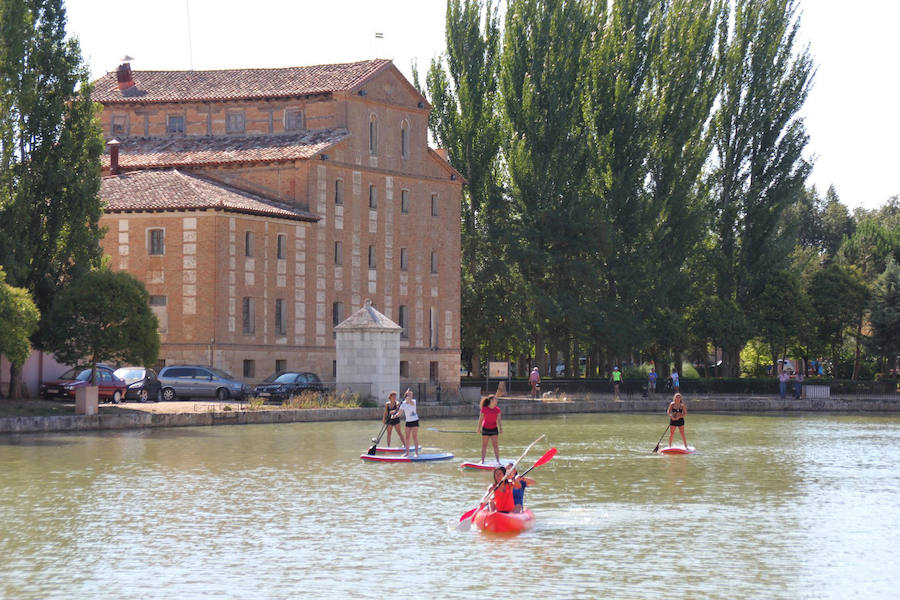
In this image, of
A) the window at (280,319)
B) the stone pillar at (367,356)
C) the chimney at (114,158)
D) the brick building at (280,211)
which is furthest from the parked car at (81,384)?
the chimney at (114,158)

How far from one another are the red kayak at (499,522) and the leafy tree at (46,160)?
92.0 ft

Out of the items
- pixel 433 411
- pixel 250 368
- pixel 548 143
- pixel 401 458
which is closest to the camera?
pixel 401 458

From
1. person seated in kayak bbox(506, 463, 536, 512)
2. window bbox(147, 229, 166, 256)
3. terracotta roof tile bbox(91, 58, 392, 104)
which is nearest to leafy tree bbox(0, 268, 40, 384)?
window bbox(147, 229, 166, 256)

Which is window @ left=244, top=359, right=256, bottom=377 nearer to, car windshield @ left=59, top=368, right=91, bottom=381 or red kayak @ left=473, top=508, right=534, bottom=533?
car windshield @ left=59, top=368, right=91, bottom=381

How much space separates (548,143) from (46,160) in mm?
32963

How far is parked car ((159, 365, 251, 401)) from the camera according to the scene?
178ft

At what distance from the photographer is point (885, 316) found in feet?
251

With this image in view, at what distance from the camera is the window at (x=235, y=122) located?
7100 cm

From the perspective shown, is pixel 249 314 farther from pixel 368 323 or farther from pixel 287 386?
pixel 368 323

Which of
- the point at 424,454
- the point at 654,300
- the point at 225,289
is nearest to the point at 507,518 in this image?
the point at 424,454

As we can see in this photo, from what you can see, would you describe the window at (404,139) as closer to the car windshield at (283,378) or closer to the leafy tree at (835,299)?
the car windshield at (283,378)

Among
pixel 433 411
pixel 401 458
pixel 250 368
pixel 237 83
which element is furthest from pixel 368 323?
pixel 237 83

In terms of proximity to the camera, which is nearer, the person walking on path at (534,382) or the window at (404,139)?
the person walking on path at (534,382)

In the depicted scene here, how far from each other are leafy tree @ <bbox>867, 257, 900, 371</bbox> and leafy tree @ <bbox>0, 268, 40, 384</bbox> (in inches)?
2021
